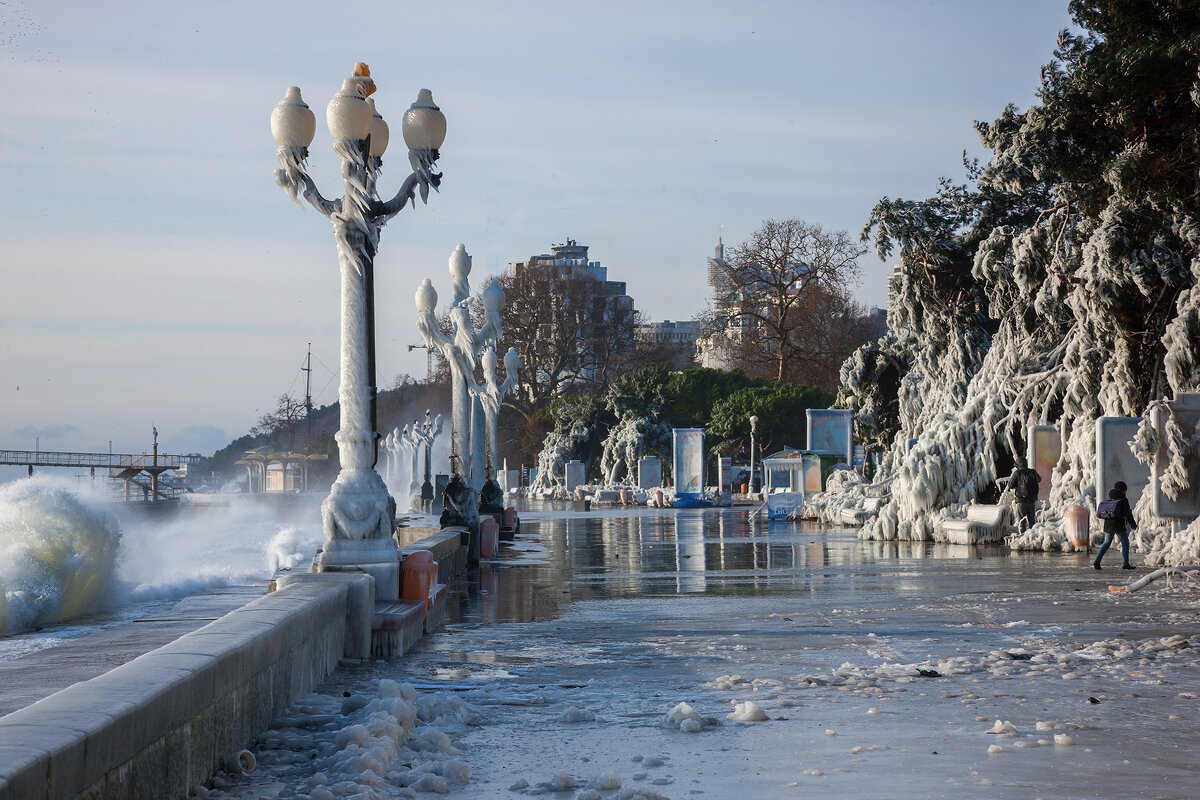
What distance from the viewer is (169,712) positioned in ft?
17.0

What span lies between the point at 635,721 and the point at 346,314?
5289 mm

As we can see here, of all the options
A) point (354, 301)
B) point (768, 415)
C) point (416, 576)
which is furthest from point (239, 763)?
point (768, 415)

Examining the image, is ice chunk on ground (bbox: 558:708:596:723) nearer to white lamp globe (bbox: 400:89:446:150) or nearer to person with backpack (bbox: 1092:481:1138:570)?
white lamp globe (bbox: 400:89:446:150)

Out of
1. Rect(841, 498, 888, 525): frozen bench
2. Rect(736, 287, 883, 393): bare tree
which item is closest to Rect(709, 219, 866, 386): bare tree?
Rect(736, 287, 883, 393): bare tree

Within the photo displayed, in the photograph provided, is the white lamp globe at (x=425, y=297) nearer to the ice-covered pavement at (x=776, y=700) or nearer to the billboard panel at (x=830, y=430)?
the ice-covered pavement at (x=776, y=700)

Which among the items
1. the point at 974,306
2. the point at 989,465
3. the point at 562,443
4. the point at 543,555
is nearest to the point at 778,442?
the point at 562,443

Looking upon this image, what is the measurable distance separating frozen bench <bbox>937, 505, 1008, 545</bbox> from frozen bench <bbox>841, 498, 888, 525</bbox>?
5376 mm

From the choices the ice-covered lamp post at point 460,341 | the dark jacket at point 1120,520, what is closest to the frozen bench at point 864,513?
the ice-covered lamp post at point 460,341

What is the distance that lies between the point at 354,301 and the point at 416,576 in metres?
2.66

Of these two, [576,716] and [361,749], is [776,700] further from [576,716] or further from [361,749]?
[361,749]

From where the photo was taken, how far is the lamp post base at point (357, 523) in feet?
36.3

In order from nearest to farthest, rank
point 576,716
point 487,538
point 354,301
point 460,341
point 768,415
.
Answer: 1. point 576,716
2. point 354,301
3. point 487,538
4. point 460,341
5. point 768,415

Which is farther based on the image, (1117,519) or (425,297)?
(425,297)

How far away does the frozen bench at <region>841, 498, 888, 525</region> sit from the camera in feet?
111
